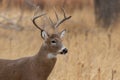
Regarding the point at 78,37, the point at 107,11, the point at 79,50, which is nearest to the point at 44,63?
the point at 79,50

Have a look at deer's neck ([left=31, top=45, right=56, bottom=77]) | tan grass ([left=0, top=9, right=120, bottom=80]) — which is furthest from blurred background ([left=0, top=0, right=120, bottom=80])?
deer's neck ([left=31, top=45, right=56, bottom=77])

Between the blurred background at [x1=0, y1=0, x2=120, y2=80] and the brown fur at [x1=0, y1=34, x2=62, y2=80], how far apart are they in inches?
31.3

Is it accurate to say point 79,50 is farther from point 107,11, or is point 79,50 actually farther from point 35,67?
point 107,11

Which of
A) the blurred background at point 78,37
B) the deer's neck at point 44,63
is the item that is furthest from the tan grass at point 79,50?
the deer's neck at point 44,63

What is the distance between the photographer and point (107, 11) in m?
17.8

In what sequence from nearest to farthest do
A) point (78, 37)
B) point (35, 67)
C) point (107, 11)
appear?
1. point (35, 67)
2. point (78, 37)
3. point (107, 11)

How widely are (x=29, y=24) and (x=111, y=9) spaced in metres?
2.19

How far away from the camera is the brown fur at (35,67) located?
35.5 ft

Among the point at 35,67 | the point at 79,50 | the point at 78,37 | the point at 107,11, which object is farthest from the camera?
the point at 107,11

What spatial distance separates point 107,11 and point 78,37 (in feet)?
11.6

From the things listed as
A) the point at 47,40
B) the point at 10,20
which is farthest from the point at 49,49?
the point at 10,20

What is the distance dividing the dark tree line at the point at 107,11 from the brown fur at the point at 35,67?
6433mm

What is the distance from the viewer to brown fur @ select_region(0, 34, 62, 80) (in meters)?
10.8

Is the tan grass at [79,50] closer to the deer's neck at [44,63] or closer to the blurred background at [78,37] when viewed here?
the blurred background at [78,37]
